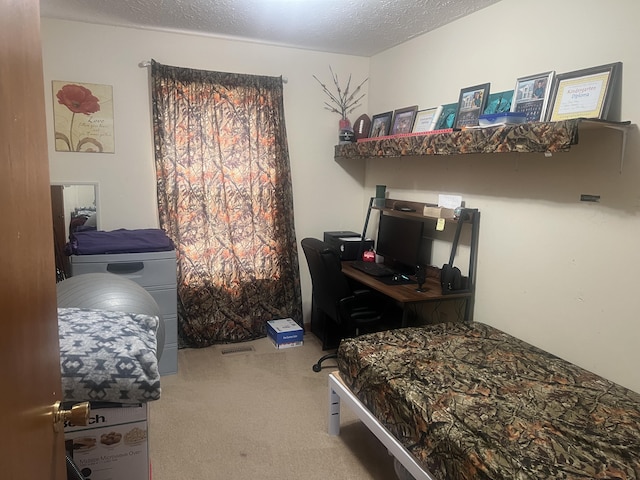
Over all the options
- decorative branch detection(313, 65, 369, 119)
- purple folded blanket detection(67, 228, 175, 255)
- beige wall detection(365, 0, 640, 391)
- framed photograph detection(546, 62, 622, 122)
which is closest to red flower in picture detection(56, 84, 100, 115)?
purple folded blanket detection(67, 228, 175, 255)

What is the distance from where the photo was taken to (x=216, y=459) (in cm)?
231

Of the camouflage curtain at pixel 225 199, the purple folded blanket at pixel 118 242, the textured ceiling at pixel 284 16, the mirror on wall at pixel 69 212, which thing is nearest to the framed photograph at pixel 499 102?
the textured ceiling at pixel 284 16

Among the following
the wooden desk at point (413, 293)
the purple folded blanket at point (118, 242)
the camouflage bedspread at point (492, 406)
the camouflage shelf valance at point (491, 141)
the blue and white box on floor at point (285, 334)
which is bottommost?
the blue and white box on floor at point (285, 334)

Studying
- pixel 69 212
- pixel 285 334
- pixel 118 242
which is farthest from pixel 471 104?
pixel 69 212

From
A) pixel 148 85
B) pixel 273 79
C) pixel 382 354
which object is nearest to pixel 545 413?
pixel 382 354

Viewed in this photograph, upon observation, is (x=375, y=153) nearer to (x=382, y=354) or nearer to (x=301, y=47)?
(x=301, y=47)

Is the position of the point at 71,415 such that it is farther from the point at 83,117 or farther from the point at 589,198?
the point at 83,117

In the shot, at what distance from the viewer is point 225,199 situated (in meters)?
3.64

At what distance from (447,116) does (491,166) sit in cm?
52

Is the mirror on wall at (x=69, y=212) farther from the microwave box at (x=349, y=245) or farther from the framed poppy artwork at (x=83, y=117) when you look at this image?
the microwave box at (x=349, y=245)

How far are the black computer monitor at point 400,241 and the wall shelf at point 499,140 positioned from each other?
1.78ft

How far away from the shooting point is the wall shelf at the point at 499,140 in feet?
6.54

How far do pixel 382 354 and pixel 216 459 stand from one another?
102 centimetres

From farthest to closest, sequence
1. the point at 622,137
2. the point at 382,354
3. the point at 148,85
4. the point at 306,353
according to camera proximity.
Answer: the point at 306,353 < the point at 148,85 < the point at 382,354 < the point at 622,137
